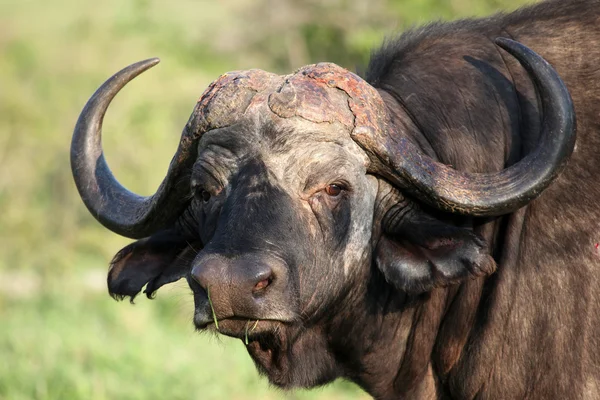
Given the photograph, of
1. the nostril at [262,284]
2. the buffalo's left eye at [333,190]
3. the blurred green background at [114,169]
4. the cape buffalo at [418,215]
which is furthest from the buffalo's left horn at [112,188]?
the blurred green background at [114,169]

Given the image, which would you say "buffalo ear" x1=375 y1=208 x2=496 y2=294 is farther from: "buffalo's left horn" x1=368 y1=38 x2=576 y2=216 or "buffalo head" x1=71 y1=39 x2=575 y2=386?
"buffalo's left horn" x1=368 y1=38 x2=576 y2=216

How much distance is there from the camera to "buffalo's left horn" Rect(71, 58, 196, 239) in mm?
4996

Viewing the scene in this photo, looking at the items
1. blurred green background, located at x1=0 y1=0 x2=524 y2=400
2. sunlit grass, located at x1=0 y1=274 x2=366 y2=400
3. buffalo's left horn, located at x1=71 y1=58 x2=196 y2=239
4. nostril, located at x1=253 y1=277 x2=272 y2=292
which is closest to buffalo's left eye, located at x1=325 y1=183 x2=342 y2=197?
nostril, located at x1=253 y1=277 x2=272 y2=292

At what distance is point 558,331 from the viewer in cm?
433

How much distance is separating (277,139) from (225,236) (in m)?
0.54

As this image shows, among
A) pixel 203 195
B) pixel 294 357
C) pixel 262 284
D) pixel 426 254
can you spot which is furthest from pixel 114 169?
pixel 262 284

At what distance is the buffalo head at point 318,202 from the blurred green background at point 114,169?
140cm

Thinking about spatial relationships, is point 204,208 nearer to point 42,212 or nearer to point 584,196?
point 584,196

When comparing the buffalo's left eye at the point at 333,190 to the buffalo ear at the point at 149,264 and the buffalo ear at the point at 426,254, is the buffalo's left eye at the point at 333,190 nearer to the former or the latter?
the buffalo ear at the point at 426,254

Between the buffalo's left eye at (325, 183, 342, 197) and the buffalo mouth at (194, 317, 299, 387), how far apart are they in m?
0.64

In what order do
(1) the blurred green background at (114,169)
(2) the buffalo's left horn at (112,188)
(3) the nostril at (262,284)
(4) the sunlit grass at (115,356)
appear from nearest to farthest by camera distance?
(3) the nostril at (262,284) → (2) the buffalo's left horn at (112,188) → (4) the sunlit grass at (115,356) → (1) the blurred green background at (114,169)

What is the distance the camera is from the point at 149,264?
5191mm

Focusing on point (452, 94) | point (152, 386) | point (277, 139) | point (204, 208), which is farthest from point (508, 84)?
point (152, 386)

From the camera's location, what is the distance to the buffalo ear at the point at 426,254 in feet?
14.0
